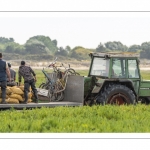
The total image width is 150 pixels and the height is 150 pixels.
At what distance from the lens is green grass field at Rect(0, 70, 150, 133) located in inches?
416

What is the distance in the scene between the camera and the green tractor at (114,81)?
49.2 feet

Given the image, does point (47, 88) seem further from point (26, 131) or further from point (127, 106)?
point (26, 131)

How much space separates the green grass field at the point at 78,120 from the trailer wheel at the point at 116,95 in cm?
57

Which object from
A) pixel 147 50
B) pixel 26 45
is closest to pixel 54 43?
pixel 26 45

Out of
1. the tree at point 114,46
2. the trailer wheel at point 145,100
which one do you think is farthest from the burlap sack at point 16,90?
the tree at point 114,46

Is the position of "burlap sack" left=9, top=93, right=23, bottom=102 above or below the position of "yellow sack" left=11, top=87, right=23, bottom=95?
below

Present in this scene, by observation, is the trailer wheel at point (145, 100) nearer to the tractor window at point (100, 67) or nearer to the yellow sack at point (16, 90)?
the tractor window at point (100, 67)

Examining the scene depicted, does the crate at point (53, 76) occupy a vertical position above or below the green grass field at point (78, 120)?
above

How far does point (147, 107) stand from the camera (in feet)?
48.4

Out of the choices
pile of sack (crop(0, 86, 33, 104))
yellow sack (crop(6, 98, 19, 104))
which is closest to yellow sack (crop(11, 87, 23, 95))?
pile of sack (crop(0, 86, 33, 104))

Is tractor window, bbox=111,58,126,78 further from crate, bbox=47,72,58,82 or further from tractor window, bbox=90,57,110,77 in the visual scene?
crate, bbox=47,72,58,82

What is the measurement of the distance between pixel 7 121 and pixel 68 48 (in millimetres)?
74115

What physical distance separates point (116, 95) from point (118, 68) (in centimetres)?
91

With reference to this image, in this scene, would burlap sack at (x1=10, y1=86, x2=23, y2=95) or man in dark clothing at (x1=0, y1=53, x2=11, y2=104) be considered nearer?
man in dark clothing at (x1=0, y1=53, x2=11, y2=104)
